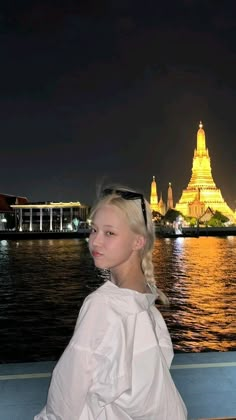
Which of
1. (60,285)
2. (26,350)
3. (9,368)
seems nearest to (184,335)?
(26,350)

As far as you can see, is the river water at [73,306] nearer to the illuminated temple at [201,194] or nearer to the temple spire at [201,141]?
the illuminated temple at [201,194]

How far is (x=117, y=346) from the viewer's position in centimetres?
151

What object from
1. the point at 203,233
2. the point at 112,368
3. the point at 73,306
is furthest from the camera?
the point at 203,233

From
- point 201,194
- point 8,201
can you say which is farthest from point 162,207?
point 8,201

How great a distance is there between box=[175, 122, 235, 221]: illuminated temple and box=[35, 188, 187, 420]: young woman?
103m

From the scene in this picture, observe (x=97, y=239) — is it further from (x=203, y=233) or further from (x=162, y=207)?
(x=162, y=207)

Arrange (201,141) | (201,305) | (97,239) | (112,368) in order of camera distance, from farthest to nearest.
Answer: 1. (201,141)
2. (201,305)
3. (97,239)
4. (112,368)

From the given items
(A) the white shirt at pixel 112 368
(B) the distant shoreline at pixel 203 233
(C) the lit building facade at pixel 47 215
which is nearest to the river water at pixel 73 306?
(A) the white shirt at pixel 112 368

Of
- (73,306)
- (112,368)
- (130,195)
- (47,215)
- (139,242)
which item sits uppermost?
Answer: (47,215)

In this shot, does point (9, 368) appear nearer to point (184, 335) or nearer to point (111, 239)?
point (111, 239)

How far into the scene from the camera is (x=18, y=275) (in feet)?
83.1

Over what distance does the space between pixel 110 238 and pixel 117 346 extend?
39 centimetres

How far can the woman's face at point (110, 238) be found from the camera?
68.8 inches

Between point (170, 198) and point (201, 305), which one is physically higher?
point (170, 198)
